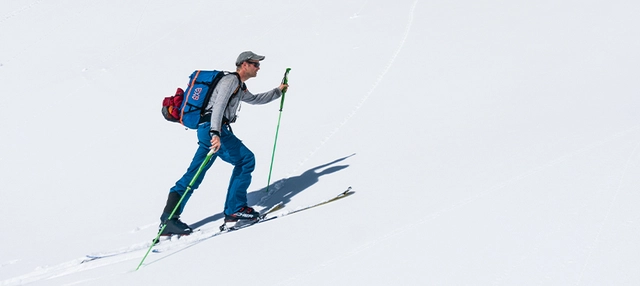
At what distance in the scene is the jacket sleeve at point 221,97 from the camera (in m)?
6.90

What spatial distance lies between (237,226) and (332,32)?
7.56 meters

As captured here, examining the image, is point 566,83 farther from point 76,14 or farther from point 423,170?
point 76,14

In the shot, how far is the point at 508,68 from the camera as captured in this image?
10.7 m

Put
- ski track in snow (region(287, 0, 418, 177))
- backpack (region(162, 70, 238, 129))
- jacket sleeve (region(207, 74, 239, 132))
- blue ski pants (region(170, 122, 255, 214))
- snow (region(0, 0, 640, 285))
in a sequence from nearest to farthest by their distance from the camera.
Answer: snow (region(0, 0, 640, 285)) → jacket sleeve (region(207, 74, 239, 132)) → backpack (region(162, 70, 238, 129)) → blue ski pants (region(170, 122, 255, 214)) → ski track in snow (region(287, 0, 418, 177))

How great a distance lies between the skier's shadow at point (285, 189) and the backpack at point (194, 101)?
132 cm

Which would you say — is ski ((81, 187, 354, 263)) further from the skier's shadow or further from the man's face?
the man's face

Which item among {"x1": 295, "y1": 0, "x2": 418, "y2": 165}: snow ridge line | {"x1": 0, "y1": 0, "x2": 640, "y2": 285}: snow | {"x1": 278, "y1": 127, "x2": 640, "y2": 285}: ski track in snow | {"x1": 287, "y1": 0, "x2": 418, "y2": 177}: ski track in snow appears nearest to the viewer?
{"x1": 278, "y1": 127, "x2": 640, "y2": 285}: ski track in snow

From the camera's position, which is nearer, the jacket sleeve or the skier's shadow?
the jacket sleeve

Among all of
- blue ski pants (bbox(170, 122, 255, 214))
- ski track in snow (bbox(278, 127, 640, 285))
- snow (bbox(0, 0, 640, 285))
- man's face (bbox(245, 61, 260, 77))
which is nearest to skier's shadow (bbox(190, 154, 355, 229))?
snow (bbox(0, 0, 640, 285))

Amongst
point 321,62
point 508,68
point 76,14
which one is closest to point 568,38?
Result: point 508,68

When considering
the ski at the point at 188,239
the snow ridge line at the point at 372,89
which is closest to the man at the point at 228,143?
the ski at the point at 188,239

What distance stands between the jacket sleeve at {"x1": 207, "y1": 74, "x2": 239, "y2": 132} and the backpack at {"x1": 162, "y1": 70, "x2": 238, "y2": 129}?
0.31ft

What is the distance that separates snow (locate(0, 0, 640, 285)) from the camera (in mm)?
5438

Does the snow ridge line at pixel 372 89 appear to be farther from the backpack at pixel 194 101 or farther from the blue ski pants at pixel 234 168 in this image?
the backpack at pixel 194 101
